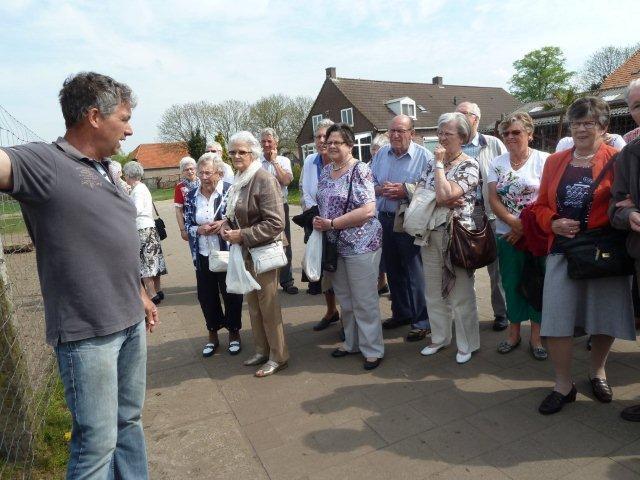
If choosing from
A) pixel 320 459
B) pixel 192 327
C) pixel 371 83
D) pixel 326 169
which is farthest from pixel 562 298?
pixel 371 83

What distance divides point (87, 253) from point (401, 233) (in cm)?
299

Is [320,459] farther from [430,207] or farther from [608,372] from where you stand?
[608,372]

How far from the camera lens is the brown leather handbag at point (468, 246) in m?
3.47

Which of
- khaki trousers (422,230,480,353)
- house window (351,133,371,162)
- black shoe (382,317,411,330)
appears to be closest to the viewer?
khaki trousers (422,230,480,353)

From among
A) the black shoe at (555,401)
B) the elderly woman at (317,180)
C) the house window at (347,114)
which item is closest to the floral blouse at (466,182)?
the black shoe at (555,401)

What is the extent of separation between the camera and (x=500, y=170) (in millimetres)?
3615

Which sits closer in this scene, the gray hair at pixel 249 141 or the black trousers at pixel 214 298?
the gray hair at pixel 249 141

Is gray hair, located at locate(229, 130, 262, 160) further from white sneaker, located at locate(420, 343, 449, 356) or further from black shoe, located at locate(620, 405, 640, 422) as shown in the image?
black shoe, located at locate(620, 405, 640, 422)

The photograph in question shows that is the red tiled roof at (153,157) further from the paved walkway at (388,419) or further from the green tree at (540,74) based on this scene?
the paved walkway at (388,419)

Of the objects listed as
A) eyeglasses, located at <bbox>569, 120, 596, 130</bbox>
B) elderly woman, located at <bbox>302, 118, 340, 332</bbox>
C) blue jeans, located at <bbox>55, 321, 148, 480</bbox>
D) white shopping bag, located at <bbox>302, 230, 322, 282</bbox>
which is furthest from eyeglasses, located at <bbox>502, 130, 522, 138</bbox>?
blue jeans, located at <bbox>55, 321, 148, 480</bbox>

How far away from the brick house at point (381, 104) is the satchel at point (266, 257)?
25.8 meters

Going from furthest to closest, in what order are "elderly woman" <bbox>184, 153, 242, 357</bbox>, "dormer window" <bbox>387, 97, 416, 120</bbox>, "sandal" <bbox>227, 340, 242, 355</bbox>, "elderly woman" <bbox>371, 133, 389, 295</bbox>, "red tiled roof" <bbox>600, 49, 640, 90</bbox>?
"dormer window" <bbox>387, 97, 416, 120</bbox> → "red tiled roof" <bbox>600, 49, 640, 90</bbox> → "elderly woman" <bbox>371, 133, 389, 295</bbox> → "sandal" <bbox>227, 340, 242, 355</bbox> → "elderly woman" <bbox>184, 153, 242, 357</bbox>

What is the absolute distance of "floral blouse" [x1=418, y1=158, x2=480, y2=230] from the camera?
136 inches

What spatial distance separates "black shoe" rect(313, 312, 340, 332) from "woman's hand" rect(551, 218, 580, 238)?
263 centimetres
